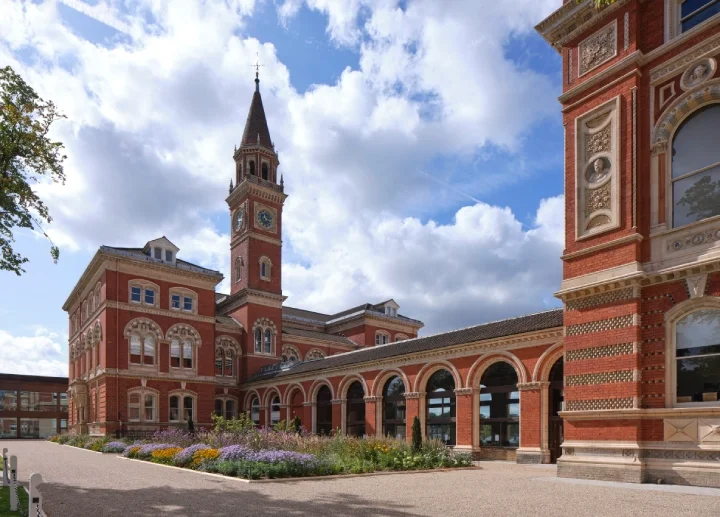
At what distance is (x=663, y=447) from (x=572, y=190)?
24.5ft

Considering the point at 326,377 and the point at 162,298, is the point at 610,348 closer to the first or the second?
the point at 326,377

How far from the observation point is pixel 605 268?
15219mm

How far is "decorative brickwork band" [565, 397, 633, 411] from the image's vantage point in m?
14.2

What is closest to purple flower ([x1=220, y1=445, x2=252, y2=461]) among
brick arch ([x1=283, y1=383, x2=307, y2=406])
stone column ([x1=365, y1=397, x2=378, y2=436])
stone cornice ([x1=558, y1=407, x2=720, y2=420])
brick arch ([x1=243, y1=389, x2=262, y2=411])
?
stone cornice ([x1=558, y1=407, x2=720, y2=420])

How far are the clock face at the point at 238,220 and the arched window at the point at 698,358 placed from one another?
41117mm

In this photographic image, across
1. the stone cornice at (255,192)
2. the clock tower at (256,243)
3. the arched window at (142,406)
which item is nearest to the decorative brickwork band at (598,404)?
the arched window at (142,406)

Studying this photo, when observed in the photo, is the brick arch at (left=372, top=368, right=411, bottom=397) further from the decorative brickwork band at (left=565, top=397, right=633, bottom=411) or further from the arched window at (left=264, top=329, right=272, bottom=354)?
the arched window at (left=264, top=329, right=272, bottom=354)

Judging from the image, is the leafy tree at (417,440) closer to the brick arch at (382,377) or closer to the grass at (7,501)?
the brick arch at (382,377)

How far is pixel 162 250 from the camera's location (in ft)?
136

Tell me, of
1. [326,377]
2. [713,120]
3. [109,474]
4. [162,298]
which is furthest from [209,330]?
[713,120]

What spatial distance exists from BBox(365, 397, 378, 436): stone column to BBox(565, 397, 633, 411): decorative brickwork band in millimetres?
16925

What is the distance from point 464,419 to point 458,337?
413 centimetres

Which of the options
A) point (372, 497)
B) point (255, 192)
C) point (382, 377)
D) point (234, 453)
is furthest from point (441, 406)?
point (255, 192)

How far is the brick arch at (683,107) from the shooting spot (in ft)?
44.8
